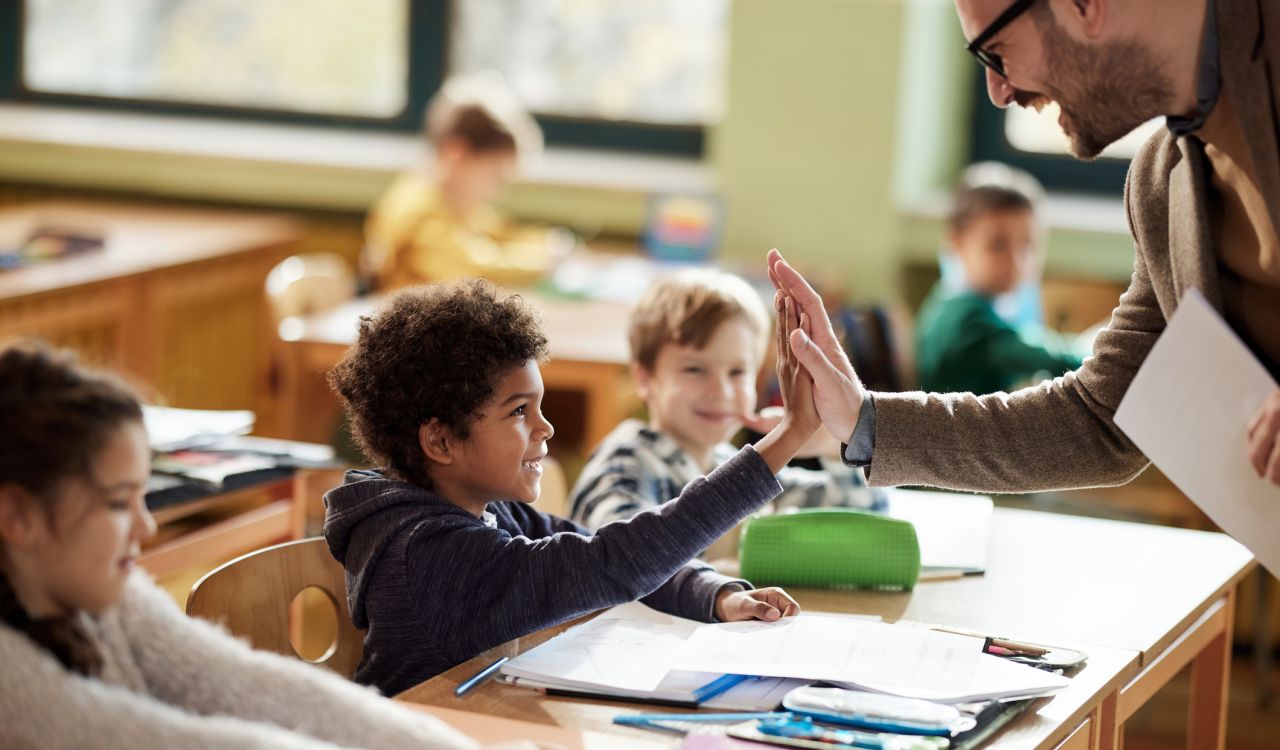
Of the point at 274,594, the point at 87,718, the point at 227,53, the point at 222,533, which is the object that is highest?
the point at 227,53

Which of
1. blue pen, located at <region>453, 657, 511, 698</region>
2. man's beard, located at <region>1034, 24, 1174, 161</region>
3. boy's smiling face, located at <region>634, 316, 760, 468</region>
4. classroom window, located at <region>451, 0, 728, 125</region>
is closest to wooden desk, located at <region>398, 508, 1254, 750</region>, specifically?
blue pen, located at <region>453, 657, 511, 698</region>

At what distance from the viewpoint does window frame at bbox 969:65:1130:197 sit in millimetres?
4777

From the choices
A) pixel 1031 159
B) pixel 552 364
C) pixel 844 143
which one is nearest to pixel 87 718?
pixel 552 364

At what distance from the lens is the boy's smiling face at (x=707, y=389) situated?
227 centimetres

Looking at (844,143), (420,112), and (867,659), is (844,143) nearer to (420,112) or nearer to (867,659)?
(420,112)

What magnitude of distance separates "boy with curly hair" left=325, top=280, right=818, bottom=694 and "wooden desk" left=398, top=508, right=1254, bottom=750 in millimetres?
78

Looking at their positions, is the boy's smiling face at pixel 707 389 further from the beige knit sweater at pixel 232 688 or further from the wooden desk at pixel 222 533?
the beige knit sweater at pixel 232 688

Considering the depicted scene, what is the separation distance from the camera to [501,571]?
1.64 meters

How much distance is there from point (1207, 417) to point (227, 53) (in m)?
4.50

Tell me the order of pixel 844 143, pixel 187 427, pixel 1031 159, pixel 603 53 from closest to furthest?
pixel 187 427
pixel 844 143
pixel 1031 159
pixel 603 53

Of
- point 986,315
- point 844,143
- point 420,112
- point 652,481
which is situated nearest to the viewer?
point 652,481

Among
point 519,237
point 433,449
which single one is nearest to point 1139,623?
point 433,449

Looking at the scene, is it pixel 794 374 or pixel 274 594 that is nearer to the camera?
pixel 794 374

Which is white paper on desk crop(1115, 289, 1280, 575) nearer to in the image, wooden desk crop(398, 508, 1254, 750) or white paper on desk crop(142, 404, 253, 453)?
wooden desk crop(398, 508, 1254, 750)
